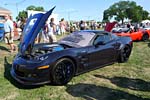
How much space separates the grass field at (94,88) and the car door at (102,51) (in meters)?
0.32

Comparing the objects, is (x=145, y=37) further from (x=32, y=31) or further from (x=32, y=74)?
(x=32, y=74)

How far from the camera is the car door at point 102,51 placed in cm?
632

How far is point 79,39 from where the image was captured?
6660 mm

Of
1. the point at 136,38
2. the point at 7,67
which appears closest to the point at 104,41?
the point at 7,67

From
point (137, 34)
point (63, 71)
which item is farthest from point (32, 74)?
point (137, 34)

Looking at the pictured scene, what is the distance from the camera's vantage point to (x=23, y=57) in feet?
18.5

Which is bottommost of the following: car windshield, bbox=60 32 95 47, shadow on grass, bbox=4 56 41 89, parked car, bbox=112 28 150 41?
shadow on grass, bbox=4 56 41 89

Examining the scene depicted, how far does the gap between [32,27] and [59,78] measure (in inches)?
57.2

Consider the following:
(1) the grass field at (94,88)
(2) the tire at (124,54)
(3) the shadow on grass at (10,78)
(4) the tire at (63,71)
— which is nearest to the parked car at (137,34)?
(2) the tire at (124,54)

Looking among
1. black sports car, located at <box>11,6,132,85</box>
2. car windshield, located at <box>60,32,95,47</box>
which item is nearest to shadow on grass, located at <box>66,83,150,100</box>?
→ black sports car, located at <box>11,6,132,85</box>

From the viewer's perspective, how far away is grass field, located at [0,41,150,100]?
4.89m

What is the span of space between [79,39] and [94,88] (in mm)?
1795

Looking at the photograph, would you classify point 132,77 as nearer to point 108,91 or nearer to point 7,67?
point 108,91

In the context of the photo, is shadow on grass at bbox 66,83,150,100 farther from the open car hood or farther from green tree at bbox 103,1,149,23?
green tree at bbox 103,1,149,23
